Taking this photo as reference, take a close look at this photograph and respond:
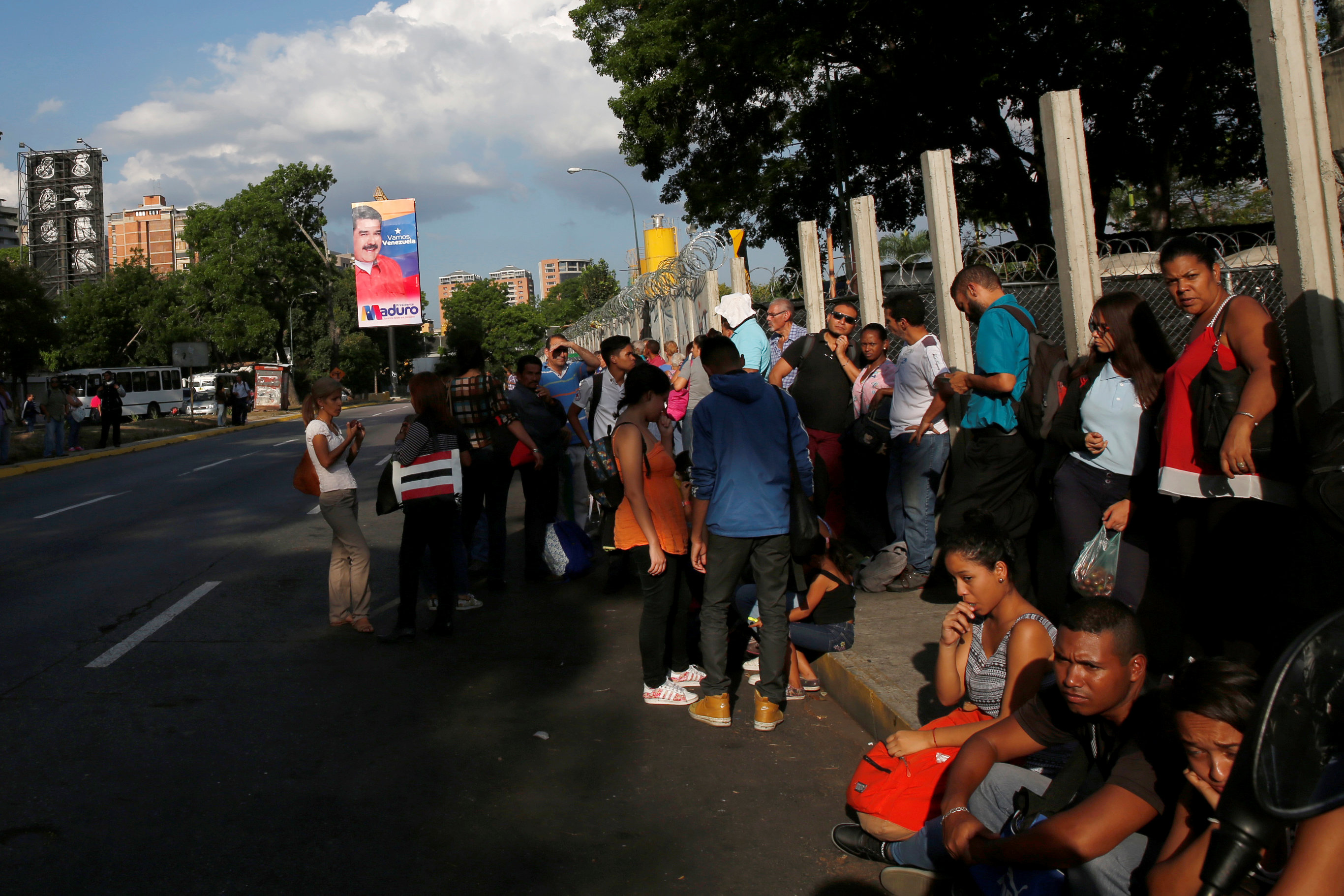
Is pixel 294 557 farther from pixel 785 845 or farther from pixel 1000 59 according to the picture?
pixel 1000 59

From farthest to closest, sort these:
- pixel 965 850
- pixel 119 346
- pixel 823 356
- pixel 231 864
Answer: pixel 119 346
pixel 823 356
pixel 231 864
pixel 965 850

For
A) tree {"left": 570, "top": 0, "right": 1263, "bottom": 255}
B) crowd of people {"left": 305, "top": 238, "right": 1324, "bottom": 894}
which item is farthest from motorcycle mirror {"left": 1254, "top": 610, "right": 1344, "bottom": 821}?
tree {"left": 570, "top": 0, "right": 1263, "bottom": 255}

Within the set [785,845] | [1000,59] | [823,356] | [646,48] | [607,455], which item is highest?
[646,48]

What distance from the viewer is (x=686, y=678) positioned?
5316 mm

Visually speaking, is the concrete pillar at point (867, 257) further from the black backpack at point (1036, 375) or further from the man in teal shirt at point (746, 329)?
the black backpack at point (1036, 375)

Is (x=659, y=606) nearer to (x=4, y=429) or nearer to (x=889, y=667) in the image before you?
(x=889, y=667)

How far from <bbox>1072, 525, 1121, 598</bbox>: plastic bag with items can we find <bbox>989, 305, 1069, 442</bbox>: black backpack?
80cm

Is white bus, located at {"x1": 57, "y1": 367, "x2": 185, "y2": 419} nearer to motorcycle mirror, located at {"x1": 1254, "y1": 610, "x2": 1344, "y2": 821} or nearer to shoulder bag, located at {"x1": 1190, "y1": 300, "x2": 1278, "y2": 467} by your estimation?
shoulder bag, located at {"x1": 1190, "y1": 300, "x2": 1278, "y2": 467}

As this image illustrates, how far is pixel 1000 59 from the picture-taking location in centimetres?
1869

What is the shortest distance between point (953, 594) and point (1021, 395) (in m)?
1.80

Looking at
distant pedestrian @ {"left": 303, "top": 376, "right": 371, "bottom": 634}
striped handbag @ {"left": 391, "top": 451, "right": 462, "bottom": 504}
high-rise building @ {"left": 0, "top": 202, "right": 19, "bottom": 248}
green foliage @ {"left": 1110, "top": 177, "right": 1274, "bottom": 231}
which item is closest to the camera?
striped handbag @ {"left": 391, "top": 451, "right": 462, "bottom": 504}

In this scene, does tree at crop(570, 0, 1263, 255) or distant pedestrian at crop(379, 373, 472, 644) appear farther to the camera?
tree at crop(570, 0, 1263, 255)

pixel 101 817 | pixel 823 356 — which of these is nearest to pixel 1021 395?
pixel 823 356

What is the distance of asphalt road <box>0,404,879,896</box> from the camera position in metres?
3.47
